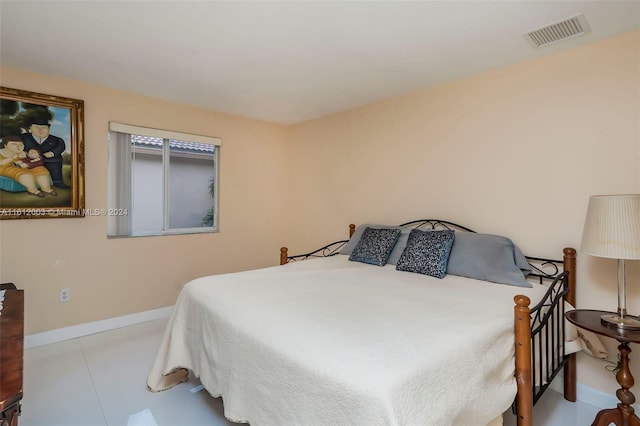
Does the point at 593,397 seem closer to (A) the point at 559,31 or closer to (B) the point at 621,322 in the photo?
(B) the point at 621,322

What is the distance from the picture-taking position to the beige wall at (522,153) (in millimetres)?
→ 2027

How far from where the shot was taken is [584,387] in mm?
2121

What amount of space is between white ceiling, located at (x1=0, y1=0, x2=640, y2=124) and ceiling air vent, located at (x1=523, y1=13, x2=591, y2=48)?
0.16 ft

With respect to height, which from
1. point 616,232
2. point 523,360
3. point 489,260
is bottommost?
point 523,360

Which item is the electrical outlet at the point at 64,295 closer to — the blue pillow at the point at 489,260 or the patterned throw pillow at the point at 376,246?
the patterned throw pillow at the point at 376,246

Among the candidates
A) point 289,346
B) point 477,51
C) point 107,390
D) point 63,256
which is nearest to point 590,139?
point 477,51

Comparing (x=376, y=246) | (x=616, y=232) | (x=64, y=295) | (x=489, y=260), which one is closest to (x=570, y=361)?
(x=489, y=260)

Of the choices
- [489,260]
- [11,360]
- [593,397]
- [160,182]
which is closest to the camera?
[11,360]

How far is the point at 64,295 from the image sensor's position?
289 centimetres

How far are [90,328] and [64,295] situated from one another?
388 mm

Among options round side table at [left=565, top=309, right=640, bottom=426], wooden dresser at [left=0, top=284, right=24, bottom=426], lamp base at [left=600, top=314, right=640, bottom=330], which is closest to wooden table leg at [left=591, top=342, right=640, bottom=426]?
round side table at [left=565, top=309, right=640, bottom=426]

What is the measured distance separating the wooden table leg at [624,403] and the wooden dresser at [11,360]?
259 centimetres

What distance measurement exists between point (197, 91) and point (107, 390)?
2540mm

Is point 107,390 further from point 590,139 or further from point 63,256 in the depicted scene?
point 590,139
